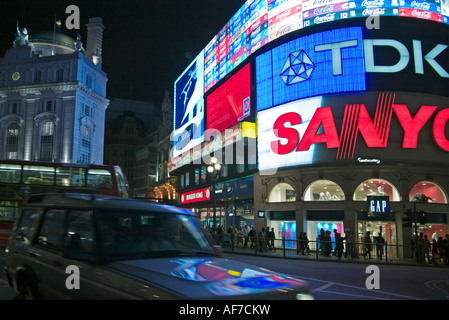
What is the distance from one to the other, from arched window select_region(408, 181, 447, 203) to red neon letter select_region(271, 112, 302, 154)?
29.5 feet

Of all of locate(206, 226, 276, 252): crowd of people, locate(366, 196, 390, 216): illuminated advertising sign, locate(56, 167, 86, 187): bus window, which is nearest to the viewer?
locate(56, 167, 86, 187): bus window

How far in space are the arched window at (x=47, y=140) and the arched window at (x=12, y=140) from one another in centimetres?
555

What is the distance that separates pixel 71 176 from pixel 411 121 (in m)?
22.3

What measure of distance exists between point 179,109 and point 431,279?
44886mm

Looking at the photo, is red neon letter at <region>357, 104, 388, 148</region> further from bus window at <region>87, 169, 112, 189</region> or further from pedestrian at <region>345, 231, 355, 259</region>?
bus window at <region>87, 169, 112, 189</region>

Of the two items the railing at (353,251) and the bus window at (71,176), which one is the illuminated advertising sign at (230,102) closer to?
the railing at (353,251)

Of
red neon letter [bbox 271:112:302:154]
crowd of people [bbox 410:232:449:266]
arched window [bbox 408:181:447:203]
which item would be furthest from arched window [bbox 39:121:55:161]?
crowd of people [bbox 410:232:449:266]

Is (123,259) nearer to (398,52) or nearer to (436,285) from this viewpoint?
(436,285)

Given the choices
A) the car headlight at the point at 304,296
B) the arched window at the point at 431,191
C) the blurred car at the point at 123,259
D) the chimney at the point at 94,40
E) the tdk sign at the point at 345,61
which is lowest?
the car headlight at the point at 304,296

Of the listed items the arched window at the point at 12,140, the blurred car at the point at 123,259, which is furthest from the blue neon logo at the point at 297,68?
the arched window at the point at 12,140

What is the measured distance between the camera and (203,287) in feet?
11.2

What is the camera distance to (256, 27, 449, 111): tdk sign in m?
27.5

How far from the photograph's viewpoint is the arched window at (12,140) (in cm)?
7262

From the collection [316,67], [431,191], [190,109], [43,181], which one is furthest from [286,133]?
[190,109]
